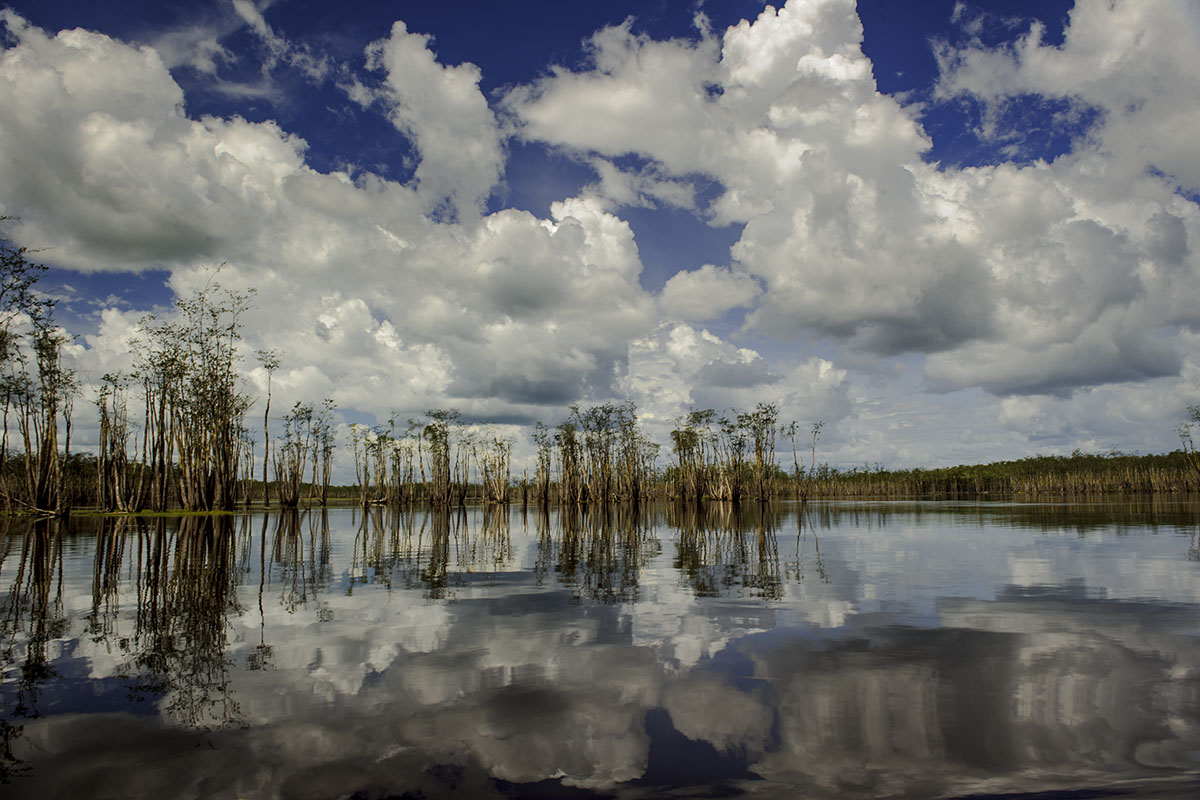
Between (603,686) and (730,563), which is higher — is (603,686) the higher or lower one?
the higher one

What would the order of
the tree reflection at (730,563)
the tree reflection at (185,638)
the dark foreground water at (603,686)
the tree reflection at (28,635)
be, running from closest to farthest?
the dark foreground water at (603,686) → the tree reflection at (28,635) → the tree reflection at (185,638) → the tree reflection at (730,563)

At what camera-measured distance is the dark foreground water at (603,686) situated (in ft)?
14.1

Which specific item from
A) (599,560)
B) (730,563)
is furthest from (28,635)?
(730,563)

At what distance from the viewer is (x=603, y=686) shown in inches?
242

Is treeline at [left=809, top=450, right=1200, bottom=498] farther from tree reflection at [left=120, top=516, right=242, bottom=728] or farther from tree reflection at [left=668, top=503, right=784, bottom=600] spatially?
tree reflection at [left=120, top=516, right=242, bottom=728]

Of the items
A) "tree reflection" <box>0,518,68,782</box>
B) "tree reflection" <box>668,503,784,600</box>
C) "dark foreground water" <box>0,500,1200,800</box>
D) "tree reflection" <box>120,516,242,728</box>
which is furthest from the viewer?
"tree reflection" <box>668,503,784,600</box>

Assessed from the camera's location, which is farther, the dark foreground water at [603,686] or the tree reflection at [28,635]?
the tree reflection at [28,635]

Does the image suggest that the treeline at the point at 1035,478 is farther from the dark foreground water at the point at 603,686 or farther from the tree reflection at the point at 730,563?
the dark foreground water at the point at 603,686

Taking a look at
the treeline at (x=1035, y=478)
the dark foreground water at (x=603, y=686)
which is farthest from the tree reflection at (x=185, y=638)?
the treeline at (x=1035, y=478)

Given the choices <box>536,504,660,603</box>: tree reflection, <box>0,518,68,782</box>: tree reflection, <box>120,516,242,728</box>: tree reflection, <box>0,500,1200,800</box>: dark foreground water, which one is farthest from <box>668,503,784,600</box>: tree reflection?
<box>0,518,68,782</box>: tree reflection

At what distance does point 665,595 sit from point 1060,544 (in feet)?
51.2

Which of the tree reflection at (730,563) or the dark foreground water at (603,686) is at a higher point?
the dark foreground water at (603,686)

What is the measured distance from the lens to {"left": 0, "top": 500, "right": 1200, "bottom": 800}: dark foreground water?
431 centimetres

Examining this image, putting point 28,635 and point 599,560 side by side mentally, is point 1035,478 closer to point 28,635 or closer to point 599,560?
point 599,560
